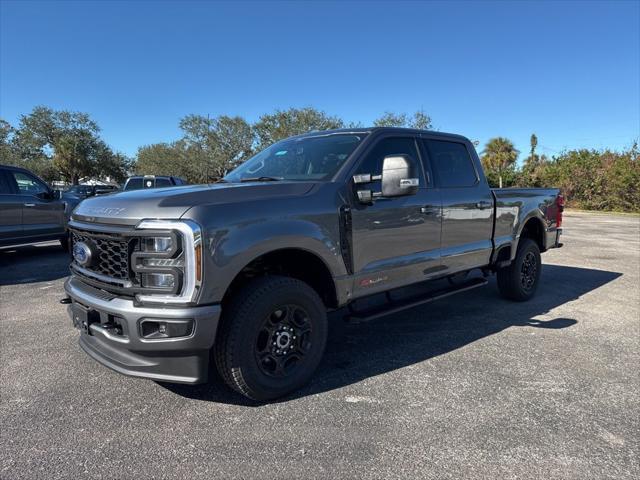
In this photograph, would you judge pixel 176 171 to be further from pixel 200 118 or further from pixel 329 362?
pixel 329 362

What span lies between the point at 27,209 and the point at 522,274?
8843mm

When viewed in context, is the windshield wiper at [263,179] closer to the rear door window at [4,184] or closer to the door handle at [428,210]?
the door handle at [428,210]

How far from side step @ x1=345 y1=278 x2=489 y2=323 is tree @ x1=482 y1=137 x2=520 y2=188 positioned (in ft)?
155

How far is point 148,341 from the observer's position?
2615 mm

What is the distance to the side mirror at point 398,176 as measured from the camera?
127 inches

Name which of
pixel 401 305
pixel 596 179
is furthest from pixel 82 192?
pixel 596 179

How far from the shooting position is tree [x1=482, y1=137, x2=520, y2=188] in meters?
48.8

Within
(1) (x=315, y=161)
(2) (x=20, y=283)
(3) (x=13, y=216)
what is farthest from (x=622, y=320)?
(3) (x=13, y=216)

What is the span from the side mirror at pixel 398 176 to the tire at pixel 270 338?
3.16 feet

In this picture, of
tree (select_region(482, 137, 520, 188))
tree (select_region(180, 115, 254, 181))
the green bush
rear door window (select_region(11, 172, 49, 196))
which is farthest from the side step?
tree (select_region(482, 137, 520, 188))

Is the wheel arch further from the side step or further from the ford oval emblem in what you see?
the ford oval emblem

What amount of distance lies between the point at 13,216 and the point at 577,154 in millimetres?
35711

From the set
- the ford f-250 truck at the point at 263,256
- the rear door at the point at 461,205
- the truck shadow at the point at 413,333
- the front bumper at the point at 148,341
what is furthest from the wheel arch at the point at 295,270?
the rear door at the point at 461,205

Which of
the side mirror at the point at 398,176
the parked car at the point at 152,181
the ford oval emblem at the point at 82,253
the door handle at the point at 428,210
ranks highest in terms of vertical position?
the parked car at the point at 152,181
